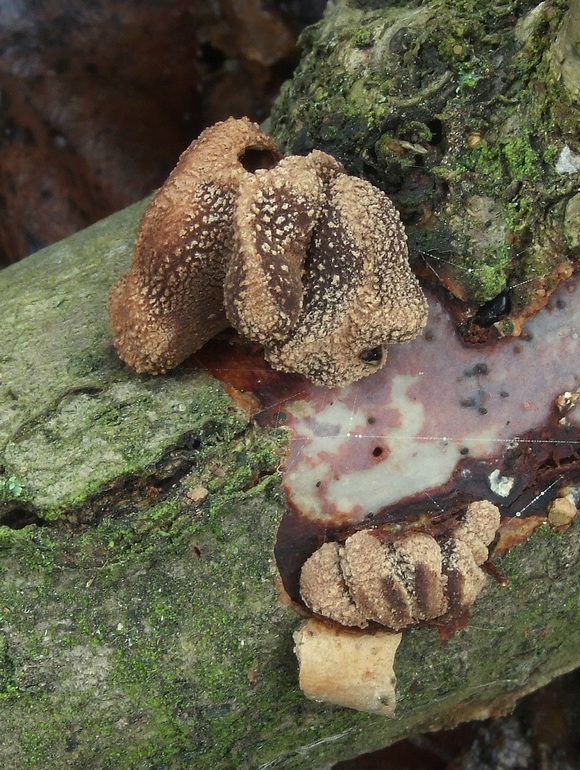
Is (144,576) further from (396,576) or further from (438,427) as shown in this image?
(438,427)

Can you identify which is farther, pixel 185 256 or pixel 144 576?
pixel 144 576

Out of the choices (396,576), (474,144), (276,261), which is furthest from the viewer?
(474,144)

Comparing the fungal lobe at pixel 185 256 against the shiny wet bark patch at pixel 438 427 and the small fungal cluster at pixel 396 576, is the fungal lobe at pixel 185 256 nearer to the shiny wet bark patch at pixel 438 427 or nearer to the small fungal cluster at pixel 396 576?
the shiny wet bark patch at pixel 438 427

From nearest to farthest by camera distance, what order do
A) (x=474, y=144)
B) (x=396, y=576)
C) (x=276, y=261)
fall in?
(x=276, y=261), (x=396, y=576), (x=474, y=144)

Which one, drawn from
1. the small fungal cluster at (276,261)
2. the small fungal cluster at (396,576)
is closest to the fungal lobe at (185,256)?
the small fungal cluster at (276,261)

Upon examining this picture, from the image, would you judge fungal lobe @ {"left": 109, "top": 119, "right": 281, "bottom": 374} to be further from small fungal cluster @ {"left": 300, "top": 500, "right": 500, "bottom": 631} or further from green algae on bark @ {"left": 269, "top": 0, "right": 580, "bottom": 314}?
small fungal cluster @ {"left": 300, "top": 500, "right": 500, "bottom": 631}

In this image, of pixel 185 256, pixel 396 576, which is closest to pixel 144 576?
pixel 396 576

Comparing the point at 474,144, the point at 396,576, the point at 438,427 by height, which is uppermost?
the point at 474,144

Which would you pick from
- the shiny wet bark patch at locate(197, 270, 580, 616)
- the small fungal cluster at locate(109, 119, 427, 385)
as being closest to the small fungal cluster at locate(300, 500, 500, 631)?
the shiny wet bark patch at locate(197, 270, 580, 616)
